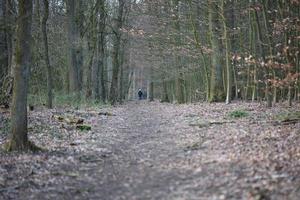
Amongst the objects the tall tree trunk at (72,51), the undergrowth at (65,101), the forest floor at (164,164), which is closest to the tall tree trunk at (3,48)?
the undergrowth at (65,101)

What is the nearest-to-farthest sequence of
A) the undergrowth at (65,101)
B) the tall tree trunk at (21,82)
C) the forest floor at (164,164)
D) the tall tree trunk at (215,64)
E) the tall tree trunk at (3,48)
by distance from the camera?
Answer: the forest floor at (164,164) < the tall tree trunk at (21,82) < the tall tree trunk at (3,48) < the tall tree trunk at (215,64) < the undergrowth at (65,101)

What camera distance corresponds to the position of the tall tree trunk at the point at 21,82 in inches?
439

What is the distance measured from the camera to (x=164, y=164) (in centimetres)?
930

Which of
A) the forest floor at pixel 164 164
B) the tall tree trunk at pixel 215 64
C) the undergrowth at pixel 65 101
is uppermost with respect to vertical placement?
the tall tree trunk at pixel 215 64

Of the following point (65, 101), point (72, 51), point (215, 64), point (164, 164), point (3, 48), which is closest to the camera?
point (164, 164)

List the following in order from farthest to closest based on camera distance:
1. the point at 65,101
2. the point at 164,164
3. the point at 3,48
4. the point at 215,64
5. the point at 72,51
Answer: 1. the point at 72,51
2. the point at 65,101
3. the point at 215,64
4. the point at 3,48
5. the point at 164,164

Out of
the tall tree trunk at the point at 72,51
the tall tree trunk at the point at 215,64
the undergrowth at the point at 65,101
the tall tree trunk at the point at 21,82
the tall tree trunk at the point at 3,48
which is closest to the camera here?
the tall tree trunk at the point at 21,82

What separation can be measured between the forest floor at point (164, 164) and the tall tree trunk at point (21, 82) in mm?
438

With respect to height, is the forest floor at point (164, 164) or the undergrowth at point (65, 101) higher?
the undergrowth at point (65, 101)

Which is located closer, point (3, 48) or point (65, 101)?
point (3, 48)

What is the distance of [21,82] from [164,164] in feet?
13.6

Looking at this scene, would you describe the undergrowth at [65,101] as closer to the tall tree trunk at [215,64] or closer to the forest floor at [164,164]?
the tall tree trunk at [215,64]

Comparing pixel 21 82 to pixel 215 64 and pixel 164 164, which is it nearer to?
pixel 164 164

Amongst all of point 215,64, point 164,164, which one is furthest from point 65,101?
point 164,164
